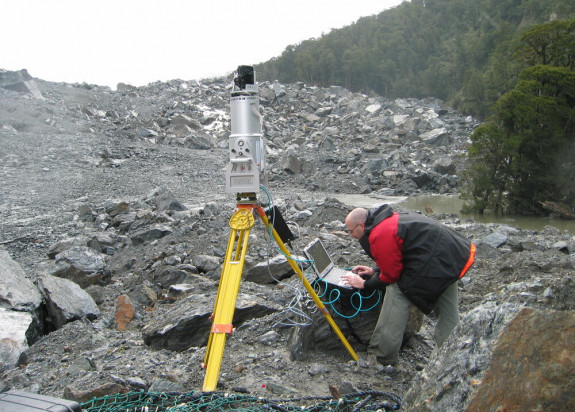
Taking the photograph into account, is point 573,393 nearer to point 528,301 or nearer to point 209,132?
point 528,301

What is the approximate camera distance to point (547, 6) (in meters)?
50.7

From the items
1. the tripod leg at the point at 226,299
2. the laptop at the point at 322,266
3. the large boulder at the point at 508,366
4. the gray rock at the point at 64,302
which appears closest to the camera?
the large boulder at the point at 508,366

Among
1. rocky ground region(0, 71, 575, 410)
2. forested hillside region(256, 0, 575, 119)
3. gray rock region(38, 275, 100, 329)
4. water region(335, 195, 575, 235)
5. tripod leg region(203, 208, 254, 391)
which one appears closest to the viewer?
tripod leg region(203, 208, 254, 391)

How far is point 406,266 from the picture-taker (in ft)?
11.1

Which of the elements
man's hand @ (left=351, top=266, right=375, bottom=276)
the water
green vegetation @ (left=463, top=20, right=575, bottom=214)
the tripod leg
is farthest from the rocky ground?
green vegetation @ (left=463, top=20, right=575, bottom=214)

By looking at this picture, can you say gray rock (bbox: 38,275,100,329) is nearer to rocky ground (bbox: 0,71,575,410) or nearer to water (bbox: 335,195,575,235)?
rocky ground (bbox: 0,71,575,410)

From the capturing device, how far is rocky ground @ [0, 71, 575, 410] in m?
3.43

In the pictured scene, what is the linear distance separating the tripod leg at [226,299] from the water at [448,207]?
11939 millimetres

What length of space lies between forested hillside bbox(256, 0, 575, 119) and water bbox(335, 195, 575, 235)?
26.8 m

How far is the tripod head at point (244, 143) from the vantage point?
9.50ft

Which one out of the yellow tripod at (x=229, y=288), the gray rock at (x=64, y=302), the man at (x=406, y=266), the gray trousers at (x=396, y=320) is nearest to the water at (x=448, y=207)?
the gray rock at (x=64, y=302)

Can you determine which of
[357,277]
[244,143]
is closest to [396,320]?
[357,277]

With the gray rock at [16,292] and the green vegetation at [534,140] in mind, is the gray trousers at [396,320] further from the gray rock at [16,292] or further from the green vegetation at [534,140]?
the green vegetation at [534,140]

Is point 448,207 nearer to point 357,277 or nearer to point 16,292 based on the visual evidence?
point 357,277
